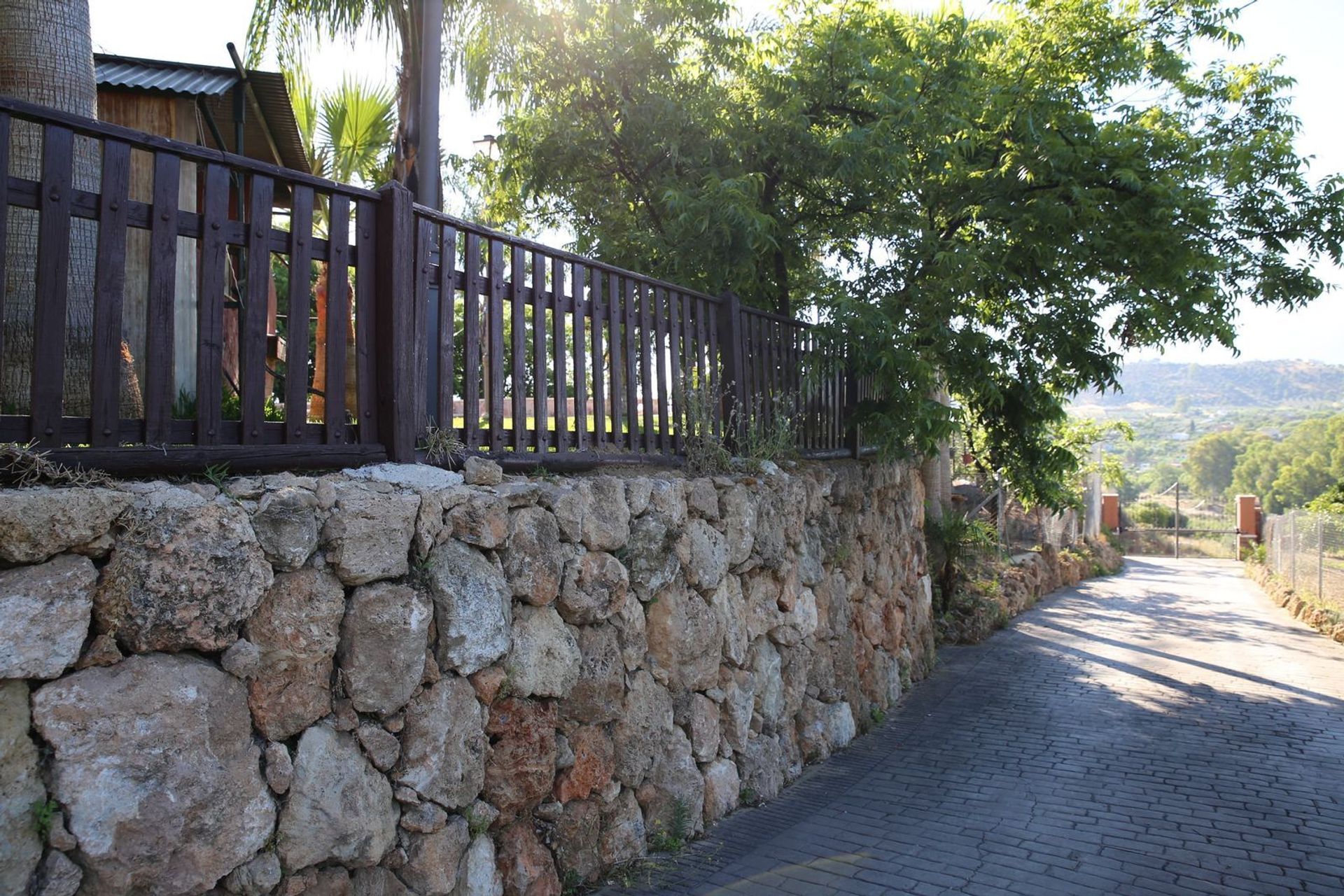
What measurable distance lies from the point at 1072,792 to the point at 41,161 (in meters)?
6.36

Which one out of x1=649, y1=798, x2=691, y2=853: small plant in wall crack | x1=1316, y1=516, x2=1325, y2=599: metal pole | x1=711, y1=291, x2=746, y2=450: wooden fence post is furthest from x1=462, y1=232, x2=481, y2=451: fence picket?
x1=1316, y1=516, x2=1325, y2=599: metal pole

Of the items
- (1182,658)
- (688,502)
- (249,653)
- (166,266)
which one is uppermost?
(166,266)

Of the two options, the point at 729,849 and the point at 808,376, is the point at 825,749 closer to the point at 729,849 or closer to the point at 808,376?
the point at 729,849

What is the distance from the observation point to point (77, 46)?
4.52 m

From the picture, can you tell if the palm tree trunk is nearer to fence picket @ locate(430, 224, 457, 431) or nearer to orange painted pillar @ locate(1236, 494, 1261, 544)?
fence picket @ locate(430, 224, 457, 431)

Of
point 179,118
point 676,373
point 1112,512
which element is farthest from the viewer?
point 1112,512

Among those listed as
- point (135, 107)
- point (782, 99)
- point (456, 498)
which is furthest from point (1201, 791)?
point (135, 107)

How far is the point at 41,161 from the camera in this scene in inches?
144

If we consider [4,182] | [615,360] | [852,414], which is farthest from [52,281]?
[852,414]

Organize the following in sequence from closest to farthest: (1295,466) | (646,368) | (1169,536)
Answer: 1. (646,368)
2. (1169,536)
3. (1295,466)

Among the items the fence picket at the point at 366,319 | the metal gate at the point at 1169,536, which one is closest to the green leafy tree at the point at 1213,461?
the metal gate at the point at 1169,536

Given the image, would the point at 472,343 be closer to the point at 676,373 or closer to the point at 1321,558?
the point at 676,373

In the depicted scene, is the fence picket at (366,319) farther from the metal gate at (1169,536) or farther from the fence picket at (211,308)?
the metal gate at (1169,536)

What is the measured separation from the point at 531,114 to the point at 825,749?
617 cm
